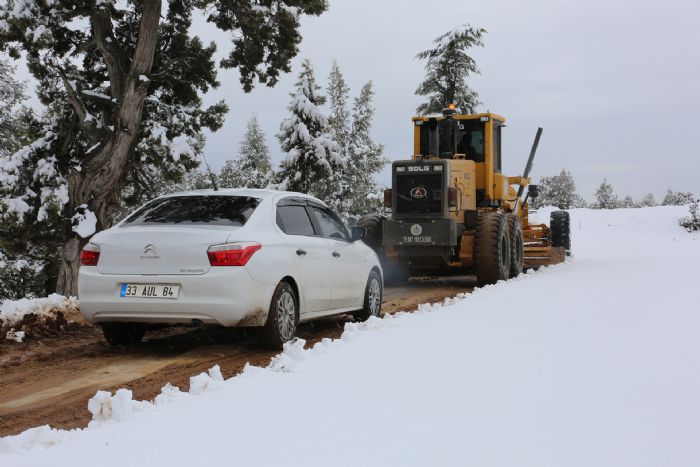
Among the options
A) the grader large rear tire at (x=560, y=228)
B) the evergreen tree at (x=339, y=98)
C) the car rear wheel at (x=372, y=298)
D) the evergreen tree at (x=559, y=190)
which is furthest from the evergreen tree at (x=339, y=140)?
the evergreen tree at (x=559, y=190)

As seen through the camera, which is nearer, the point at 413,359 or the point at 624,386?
the point at 624,386

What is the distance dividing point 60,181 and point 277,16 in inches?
253

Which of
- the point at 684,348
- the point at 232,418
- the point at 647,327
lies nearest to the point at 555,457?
the point at 232,418

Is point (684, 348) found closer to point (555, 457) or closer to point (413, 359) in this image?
point (413, 359)

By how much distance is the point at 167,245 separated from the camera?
612 centimetres

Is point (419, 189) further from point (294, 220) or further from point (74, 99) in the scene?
point (74, 99)

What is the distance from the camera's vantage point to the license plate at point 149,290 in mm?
6055

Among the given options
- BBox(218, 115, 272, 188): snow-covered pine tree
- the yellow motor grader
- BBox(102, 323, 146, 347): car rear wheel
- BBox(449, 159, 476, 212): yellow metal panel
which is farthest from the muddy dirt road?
BBox(218, 115, 272, 188): snow-covered pine tree

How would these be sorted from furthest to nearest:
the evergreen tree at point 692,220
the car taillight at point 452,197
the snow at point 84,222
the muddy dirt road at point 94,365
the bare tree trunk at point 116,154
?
the evergreen tree at point 692,220 → the bare tree trunk at point 116,154 → the snow at point 84,222 → the car taillight at point 452,197 → the muddy dirt road at point 94,365

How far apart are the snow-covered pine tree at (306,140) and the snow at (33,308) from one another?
22.6 meters

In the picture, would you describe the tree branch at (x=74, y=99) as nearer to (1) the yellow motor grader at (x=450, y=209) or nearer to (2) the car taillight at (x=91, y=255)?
(1) the yellow motor grader at (x=450, y=209)

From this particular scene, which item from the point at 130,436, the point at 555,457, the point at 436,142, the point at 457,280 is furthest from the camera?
the point at 457,280

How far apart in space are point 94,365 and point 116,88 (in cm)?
983

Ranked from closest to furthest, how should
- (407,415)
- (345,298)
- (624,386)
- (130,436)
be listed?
(130,436) → (407,415) → (624,386) → (345,298)
